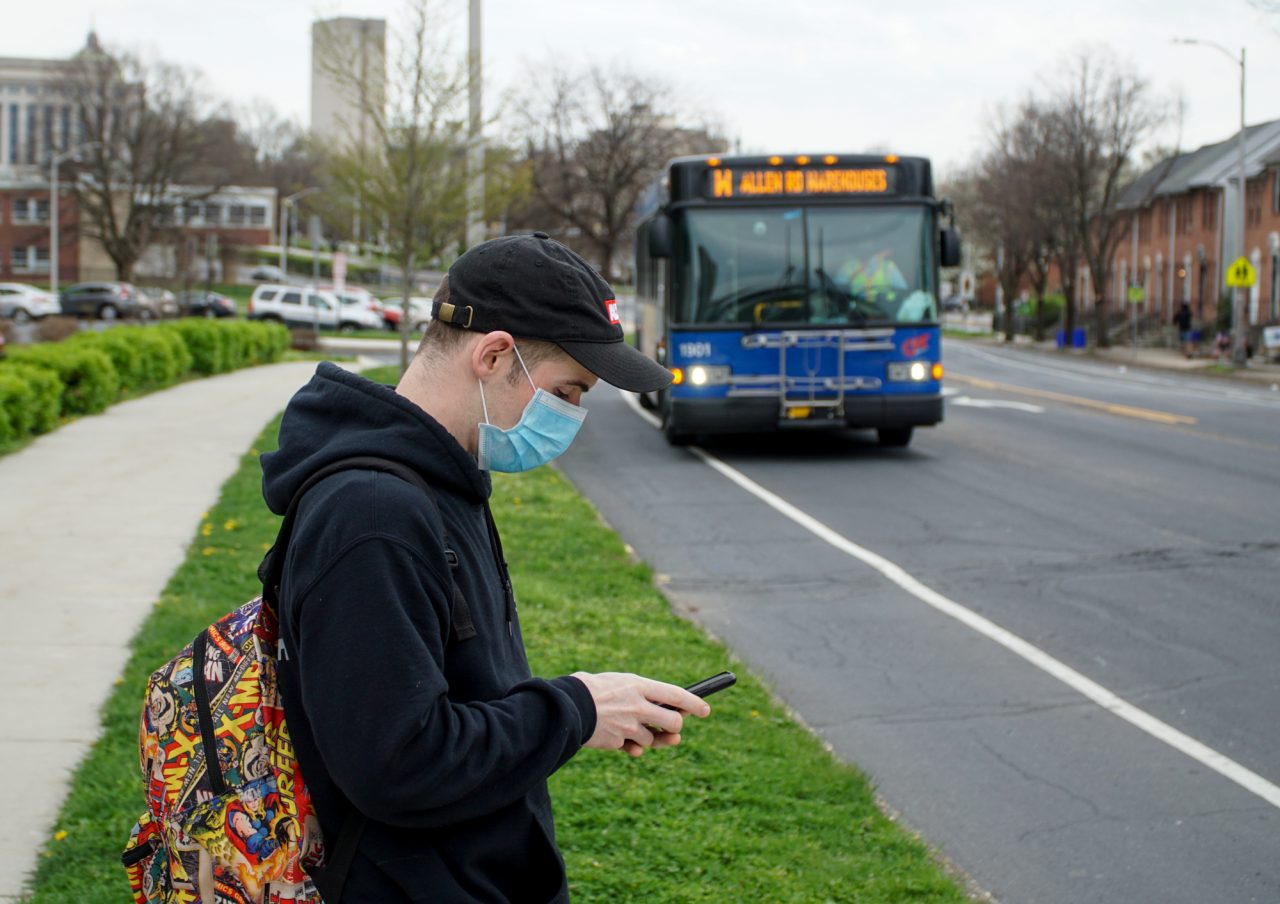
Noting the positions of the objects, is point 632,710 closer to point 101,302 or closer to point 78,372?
point 78,372

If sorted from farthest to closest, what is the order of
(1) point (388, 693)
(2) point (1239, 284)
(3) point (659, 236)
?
1. (2) point (1239, 284)
2. (3) point (659, 236)
3. (1) point (388, 693)

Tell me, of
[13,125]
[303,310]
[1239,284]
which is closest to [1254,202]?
[1239,284]

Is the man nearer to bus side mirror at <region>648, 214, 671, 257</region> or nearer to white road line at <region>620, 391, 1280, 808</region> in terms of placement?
white road line at <region>620, 391, 1280, 808</region>

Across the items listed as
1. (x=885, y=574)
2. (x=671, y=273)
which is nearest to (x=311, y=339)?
(x=671, y=273)

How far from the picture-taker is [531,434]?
235cm

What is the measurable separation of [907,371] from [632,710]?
13.9m

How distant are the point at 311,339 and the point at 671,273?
2599cm

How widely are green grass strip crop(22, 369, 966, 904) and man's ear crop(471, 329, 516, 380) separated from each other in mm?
2483

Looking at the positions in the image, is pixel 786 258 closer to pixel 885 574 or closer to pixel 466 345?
pixel 885 574

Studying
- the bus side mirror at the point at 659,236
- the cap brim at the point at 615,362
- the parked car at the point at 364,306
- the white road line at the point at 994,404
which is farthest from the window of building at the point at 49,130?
the cap brim at the point at 615,362

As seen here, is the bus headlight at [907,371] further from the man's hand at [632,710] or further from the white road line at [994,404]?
the man's hand at [632,710]

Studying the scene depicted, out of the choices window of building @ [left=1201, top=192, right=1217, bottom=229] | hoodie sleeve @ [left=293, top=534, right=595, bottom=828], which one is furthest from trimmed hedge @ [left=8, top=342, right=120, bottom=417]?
window of building @ [left=1201, top=192, right=1217, bottom=229]

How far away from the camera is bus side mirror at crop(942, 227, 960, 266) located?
609 inches

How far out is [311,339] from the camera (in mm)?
39938
